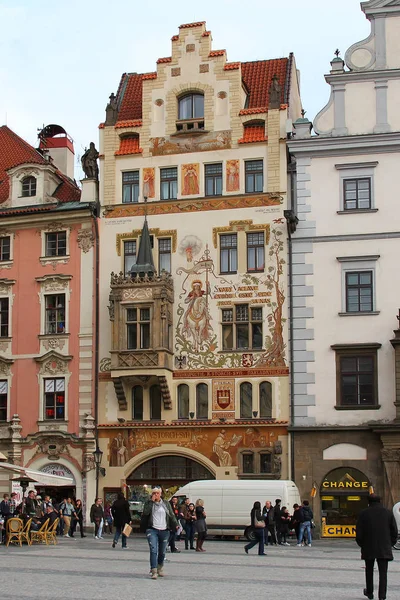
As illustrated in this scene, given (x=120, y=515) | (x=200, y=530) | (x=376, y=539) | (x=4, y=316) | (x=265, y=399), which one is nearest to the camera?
(x=376, y=539)

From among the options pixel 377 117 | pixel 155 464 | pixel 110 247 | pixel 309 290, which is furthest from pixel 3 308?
pixel 377 117

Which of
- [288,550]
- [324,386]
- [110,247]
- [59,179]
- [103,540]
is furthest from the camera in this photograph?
[59,179]

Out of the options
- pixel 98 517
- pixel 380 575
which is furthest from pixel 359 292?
pixel 380 575

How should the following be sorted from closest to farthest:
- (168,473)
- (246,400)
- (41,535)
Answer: (41,535), (246,400), (168,473)

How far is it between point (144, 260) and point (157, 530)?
2400cm

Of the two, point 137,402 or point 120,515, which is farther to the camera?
point 137,402

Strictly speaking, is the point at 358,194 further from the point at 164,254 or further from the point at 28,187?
the point at 28,187

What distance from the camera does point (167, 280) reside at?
1686 inches

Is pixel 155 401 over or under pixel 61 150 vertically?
under

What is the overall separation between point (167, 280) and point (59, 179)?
8.51m

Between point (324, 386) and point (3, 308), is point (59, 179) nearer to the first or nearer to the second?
point (3, 308)

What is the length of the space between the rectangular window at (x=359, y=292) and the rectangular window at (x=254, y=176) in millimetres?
5365

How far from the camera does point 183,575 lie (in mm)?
20250

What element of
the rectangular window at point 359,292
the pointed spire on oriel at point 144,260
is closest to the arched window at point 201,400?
the pointed spire on oriel at point 144,260
